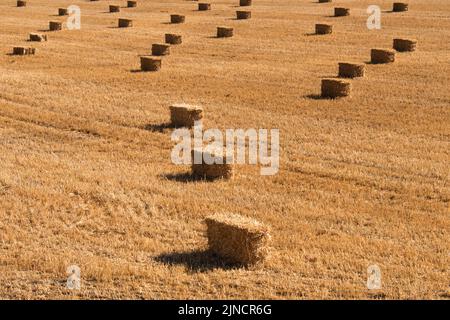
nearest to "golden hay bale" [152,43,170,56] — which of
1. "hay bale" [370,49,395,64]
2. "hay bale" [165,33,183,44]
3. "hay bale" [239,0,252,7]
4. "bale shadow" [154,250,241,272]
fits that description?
"hay bale" [165,33,183,44]

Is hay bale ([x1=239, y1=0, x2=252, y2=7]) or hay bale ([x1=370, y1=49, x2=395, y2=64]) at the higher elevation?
hay bale ([x1=239, y1=0, x2=252, y2=7])

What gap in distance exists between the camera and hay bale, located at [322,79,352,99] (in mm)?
28578

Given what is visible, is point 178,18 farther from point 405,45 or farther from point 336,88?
point 336,88

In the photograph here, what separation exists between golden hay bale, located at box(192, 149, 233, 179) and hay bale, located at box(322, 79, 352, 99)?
10.6 metres

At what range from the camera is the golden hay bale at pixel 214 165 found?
62.2ft

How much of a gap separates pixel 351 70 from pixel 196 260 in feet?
67.0

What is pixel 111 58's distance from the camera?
3894 cm

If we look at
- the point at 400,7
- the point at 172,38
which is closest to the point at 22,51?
the point at 172,38

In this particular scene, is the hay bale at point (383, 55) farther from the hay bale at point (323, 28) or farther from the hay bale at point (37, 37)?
the hay bale at point (37, 37)

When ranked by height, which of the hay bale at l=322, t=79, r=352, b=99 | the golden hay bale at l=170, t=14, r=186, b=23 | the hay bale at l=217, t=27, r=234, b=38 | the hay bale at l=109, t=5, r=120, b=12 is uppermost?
the hay bale at l=109, t=5, r=120, b=12

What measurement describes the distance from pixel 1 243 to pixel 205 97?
623 inches

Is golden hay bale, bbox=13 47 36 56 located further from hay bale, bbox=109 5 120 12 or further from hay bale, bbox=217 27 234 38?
hay bale, bbox=109 5 120 12

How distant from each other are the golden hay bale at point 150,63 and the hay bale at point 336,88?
367 inches

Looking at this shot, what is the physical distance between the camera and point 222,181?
19.0 m
